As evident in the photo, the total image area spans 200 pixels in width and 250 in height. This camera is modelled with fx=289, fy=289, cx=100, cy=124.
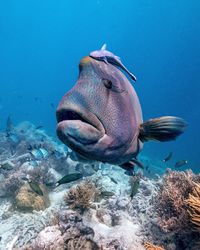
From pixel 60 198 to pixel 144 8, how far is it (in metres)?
117

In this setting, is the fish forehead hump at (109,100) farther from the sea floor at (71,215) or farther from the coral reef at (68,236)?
the coral reef at (68,236)

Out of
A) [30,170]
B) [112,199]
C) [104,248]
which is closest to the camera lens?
[104,248]

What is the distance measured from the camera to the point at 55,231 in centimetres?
505

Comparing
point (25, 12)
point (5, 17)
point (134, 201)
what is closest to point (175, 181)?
point (134, 201)

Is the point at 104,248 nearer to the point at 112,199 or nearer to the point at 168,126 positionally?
the point at 112,199

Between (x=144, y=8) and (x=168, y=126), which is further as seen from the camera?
(x=144, y=8)

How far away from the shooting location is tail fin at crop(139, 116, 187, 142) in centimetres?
226

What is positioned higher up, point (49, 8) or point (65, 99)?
point (49, 8)

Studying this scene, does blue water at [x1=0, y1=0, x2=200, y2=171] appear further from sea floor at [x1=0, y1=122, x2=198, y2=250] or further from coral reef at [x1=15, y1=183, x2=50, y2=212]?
coral reef at [x1=15, y1=183, x2=50, y2=212]

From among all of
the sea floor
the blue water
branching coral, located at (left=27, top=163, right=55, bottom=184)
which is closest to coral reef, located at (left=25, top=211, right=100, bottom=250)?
the sea floor

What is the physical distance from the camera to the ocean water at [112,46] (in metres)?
104

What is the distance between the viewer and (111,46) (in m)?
150

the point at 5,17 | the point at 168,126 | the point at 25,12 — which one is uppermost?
the point at 25,12

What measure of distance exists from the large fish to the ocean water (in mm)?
56913
